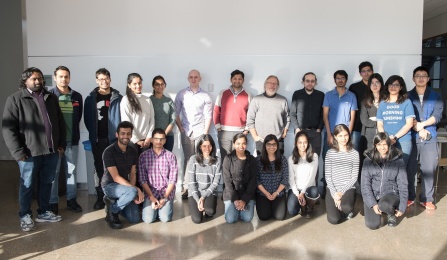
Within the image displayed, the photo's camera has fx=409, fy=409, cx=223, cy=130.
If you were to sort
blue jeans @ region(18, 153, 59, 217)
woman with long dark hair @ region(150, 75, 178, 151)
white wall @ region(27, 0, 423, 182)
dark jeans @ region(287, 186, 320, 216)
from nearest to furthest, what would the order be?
blue jeans @ region(18, 153, 59, 217) → dark jeans @ region(287, 186, 320, 216) → woman with long dark hair @ region(150, 75, 178, 151) → white wall @ region(27, 0, 423, 182)

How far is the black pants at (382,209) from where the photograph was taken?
12.8 ft

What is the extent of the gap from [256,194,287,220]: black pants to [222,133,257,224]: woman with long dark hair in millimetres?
78

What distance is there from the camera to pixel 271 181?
432 cm

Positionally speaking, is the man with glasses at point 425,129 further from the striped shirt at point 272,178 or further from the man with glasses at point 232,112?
the man with glasses at point 232,112

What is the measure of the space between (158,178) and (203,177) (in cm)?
46

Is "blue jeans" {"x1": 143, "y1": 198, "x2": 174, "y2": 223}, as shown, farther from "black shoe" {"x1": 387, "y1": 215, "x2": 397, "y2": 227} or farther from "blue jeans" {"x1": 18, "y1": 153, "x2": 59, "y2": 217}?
"black shoe" {"x1": 387, "y1": 215, "x2": 397, "y2": 227}

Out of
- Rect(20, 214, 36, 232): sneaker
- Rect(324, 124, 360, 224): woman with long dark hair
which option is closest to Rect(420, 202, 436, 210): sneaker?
Rect(324, 124, 360, 224): woman with long dark hair

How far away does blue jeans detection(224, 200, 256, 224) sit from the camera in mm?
4105

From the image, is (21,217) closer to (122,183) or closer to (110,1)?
(122,183)

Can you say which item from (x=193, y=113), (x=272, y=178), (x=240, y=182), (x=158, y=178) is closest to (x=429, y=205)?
(x=272, y=178)

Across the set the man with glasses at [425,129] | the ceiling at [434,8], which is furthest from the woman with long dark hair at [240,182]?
the ceiling at [434,8]

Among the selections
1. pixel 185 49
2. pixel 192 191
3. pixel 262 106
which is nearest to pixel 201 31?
pixel 185 49

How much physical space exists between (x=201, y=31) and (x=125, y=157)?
7.33 feet

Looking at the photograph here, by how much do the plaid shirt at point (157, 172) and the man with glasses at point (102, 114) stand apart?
0.60 meters
